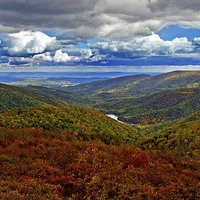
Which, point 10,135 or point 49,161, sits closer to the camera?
point 49,161

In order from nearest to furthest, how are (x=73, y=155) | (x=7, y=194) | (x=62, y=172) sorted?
1. (x=7, y=194)
2. (x=62, y=172)
3. (x=73, y=155)

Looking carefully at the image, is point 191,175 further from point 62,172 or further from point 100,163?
point 62,172

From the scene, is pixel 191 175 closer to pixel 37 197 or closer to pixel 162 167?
pixel 162 167

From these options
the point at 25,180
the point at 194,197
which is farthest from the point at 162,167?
the point at 25,180

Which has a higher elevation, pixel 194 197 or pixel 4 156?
pixel 4 156

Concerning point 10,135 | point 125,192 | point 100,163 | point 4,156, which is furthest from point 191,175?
point 10,135

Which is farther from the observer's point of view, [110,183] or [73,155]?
[73,155]

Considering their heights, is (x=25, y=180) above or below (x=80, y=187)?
above

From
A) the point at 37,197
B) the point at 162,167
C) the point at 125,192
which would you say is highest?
the point at 37,197

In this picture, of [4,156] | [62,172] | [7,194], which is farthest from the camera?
[4,156]
